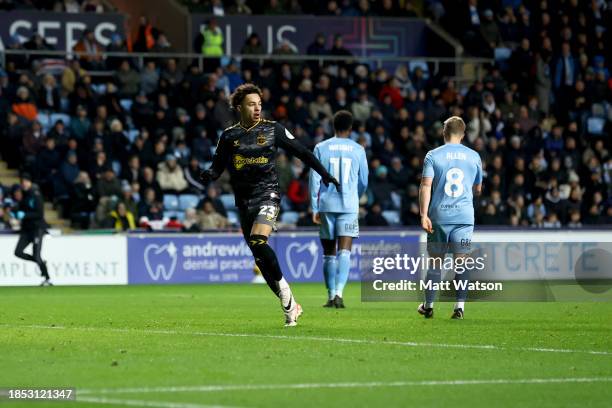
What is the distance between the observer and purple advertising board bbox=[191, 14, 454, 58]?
34.3 m

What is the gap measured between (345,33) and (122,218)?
11.0m

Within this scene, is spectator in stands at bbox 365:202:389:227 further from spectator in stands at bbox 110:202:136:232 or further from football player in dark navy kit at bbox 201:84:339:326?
football player in dark navy kit at bbox 201:84:339:326

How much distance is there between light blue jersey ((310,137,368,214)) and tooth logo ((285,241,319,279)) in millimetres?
9702

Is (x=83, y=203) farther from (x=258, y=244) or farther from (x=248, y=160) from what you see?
(x=258, y=244)

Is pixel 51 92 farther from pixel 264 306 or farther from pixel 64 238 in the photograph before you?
pixel 264 306

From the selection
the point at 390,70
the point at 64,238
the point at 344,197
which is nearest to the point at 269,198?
the point at 344,197

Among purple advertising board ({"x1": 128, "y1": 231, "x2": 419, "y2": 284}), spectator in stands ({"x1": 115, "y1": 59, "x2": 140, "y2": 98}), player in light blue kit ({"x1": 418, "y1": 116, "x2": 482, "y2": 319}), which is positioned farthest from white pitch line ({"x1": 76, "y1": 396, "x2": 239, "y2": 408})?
spectator in stands ({"x1": 115, "y1": 59, "x2": 140, "y2": 98})

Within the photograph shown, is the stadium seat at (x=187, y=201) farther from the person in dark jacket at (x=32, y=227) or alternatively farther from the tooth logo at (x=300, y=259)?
the person in dark jacket at (x=32, y=227)

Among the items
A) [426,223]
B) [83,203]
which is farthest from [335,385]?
[83,203]

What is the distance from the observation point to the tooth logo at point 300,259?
26745 millimetres

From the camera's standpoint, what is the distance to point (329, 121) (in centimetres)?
3114

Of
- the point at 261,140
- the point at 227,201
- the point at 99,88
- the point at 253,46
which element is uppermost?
the point at 253,46

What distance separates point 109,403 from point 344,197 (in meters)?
9.23

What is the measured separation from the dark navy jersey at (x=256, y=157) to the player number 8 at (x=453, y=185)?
1.92 metres
